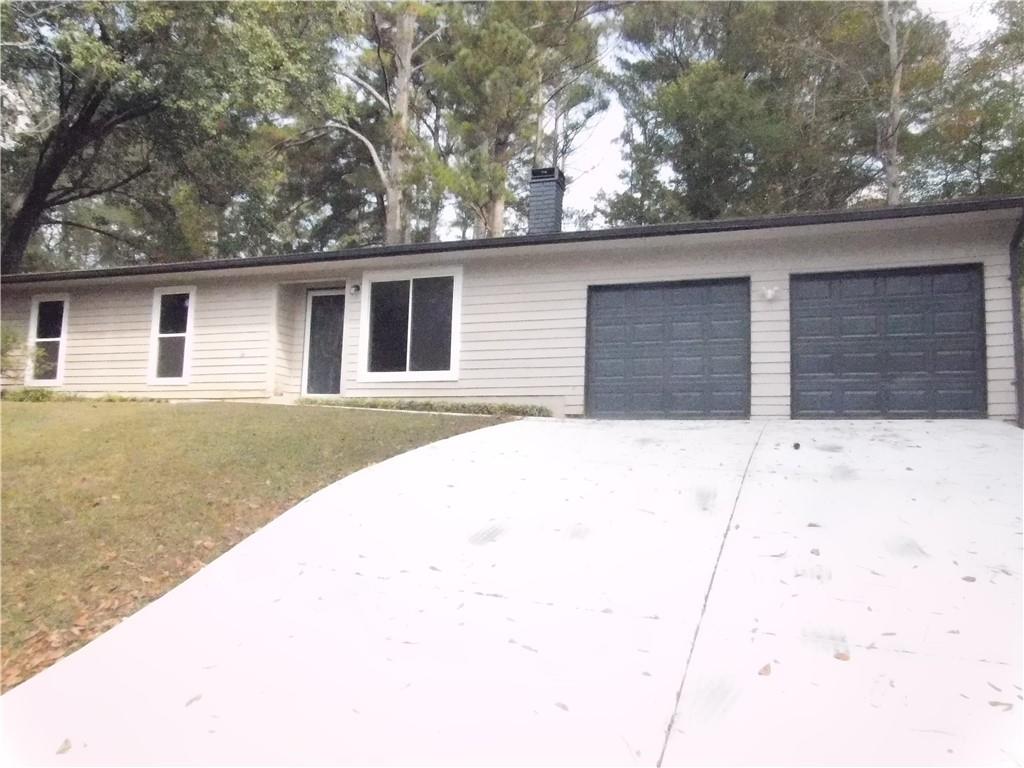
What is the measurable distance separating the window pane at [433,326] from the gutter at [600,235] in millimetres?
639

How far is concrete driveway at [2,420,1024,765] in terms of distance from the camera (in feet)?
9.52

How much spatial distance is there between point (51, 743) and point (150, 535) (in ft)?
7.34

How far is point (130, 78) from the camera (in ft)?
49.1

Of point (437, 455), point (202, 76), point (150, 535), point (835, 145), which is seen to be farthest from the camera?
point (835, 145)

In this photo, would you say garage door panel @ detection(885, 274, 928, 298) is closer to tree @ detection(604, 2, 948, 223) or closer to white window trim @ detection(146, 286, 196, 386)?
tree @ detection(604, 2, 948, 223)

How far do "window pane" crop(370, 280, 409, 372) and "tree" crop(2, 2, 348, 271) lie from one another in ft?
19.8

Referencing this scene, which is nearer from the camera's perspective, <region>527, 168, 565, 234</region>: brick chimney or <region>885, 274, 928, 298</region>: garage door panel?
<region>885, 274, 928, 298</region>: garage door panel

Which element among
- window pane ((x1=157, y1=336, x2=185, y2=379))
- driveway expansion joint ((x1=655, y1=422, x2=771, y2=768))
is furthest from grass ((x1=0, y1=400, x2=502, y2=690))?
window pane ((x1=157, y1=336, x2=185, y2=379))

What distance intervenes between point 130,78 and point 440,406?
1012cm

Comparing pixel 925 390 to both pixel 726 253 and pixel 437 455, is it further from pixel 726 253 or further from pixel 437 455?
pixel 437 455

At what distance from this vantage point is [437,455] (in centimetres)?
753

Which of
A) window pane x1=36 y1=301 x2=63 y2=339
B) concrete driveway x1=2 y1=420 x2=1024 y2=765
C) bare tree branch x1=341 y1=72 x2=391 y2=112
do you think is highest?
bare tree branch x1=341 y1=72 x2=391 y2=112

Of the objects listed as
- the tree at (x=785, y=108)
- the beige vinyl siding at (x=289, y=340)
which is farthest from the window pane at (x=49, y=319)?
the tree at (x=785, y=108)


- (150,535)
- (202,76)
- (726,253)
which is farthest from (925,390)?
(202,76)
